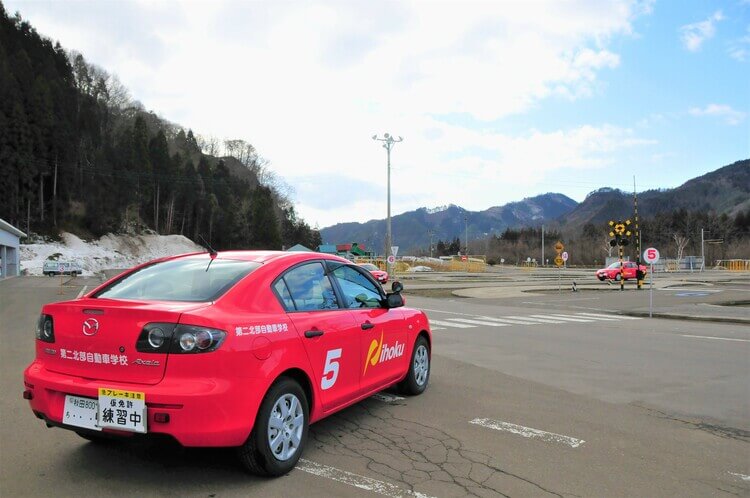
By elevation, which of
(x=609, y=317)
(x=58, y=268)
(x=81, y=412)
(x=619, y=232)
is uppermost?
(x=619, y=232)

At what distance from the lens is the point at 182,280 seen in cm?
430

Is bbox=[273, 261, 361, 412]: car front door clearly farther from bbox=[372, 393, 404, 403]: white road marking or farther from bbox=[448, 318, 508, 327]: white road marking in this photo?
bbox=[448, 318, 508, 327]: white road marking

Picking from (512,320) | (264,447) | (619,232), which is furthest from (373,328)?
(619,232)

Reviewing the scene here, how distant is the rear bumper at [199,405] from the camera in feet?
11.1

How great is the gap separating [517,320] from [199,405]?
1364 centimetres

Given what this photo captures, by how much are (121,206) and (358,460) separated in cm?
8903

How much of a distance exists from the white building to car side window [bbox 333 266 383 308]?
45271 mm

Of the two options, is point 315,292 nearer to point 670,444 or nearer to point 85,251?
point 670,444

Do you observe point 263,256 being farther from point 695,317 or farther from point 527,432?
point 695,317

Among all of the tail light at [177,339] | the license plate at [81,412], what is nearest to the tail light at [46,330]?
the license plate at [81,412]

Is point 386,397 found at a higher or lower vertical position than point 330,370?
lower

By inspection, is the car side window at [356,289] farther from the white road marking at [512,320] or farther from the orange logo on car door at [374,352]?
the white road marking at [512,320]

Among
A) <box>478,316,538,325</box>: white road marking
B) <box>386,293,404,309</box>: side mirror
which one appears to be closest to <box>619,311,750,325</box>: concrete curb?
<box>478,316,538,325</box>: white road marking

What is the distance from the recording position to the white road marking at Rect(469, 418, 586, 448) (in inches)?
192
